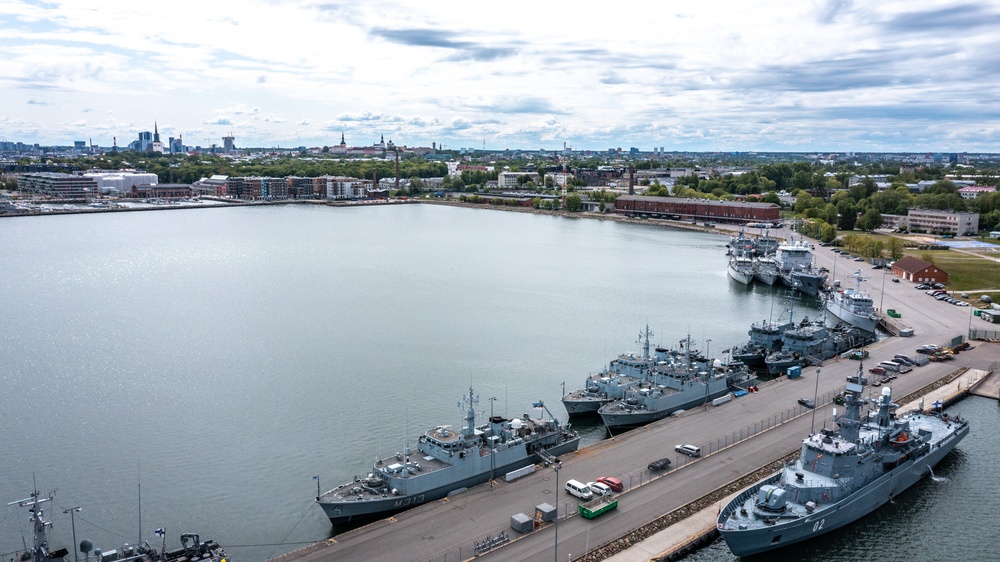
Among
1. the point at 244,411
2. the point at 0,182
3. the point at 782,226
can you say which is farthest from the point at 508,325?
the point at 0,182

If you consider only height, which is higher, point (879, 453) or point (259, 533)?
point (879, 453)

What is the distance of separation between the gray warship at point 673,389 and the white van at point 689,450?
4.35 meters

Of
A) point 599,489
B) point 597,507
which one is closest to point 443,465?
point 599,489

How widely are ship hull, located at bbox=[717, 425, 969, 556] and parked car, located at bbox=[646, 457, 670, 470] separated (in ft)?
10.5

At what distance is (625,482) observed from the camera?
24422 millimetres

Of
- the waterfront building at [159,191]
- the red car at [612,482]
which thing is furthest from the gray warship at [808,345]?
the waterfront building at [159,191]

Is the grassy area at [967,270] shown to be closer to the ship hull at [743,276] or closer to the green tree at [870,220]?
the ship hull at [743,276]

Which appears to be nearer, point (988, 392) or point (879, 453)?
point (879, 453)

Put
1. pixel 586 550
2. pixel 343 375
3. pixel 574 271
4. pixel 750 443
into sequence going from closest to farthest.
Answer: pixel 586 550
pixel 750 443
pixel 343 375
pixel 574 271

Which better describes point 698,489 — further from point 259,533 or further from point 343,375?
point 343,375

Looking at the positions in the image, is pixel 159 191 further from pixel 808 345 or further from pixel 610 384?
pixel 808 345

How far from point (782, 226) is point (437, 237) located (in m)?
52.2

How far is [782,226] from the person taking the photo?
109750mm

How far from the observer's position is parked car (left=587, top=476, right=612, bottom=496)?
76.9ft
